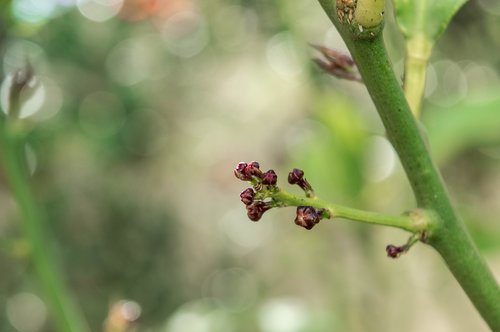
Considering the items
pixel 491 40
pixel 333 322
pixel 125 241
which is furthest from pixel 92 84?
pixel 333 322

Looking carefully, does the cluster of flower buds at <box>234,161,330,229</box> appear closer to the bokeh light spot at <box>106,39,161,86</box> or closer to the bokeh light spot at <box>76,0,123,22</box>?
the bokeh light spot at <box>76,0,123,22</box>

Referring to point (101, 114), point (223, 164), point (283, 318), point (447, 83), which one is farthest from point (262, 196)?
point (223, 164)

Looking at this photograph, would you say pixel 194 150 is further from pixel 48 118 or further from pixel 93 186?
pixel 48 118

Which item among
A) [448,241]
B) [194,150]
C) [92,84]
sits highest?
[448,241]

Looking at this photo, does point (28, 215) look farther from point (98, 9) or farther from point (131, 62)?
point (131, 62)

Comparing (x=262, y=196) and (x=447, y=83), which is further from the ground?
(x=262, y=196)

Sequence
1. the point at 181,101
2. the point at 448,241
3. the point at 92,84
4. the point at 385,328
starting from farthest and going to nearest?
the point at 181,101, the point at 92,84, the point at 385,328, the point at 448,241

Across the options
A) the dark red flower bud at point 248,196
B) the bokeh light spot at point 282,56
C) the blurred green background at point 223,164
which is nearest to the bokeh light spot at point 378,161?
the blurred green background at point 223,164

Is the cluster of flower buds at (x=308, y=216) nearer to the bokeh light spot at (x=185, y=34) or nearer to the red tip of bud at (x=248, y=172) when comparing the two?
the red tip of bud at (x=248, y=172)

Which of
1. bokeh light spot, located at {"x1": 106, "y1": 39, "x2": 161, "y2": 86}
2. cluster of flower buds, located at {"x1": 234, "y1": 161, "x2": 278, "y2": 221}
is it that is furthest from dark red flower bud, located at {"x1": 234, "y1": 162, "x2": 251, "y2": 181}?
bokeh light spot, located at {"x1": 106, "y1": 39, "x2": 161, "y2": 86}
